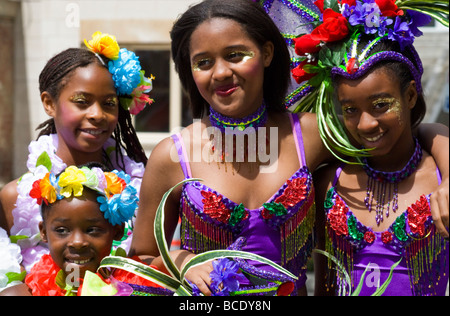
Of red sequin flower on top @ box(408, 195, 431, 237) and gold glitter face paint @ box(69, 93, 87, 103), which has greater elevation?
gold glitter face paint @ box(69, 93, 87, 103)

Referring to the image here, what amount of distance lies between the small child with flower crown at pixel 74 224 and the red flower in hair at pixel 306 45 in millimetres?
A: 878

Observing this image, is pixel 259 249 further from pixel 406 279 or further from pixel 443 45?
pixel 443 45

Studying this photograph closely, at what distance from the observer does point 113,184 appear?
2.50 meters

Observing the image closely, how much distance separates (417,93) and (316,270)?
2.78 ft

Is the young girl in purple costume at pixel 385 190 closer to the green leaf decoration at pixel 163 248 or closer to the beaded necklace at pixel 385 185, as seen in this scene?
the beaded necklace at pixel 385 185

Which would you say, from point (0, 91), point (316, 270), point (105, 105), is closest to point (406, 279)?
point (316, 270)

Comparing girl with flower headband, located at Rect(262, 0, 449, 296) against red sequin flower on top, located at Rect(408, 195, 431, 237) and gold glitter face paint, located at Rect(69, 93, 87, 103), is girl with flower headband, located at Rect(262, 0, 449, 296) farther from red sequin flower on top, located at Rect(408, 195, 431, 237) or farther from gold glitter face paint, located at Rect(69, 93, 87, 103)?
gold glitter face paint, located at Rect(69, 93, 87, 103)

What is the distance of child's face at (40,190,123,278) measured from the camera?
2373mm

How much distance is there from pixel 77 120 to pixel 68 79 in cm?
23

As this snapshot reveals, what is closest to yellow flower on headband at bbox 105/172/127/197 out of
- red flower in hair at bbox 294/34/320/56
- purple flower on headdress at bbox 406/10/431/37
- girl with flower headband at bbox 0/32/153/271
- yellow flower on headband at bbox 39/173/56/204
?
yellow flower on headband at bbox 39/173/56/204

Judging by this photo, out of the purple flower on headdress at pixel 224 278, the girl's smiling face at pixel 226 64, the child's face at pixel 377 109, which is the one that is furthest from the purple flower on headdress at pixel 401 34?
the purple flower on headdress at pixel 224 278

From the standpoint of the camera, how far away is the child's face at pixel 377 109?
2277mm

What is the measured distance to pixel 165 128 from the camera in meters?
8.17

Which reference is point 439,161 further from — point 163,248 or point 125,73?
point 125,73
